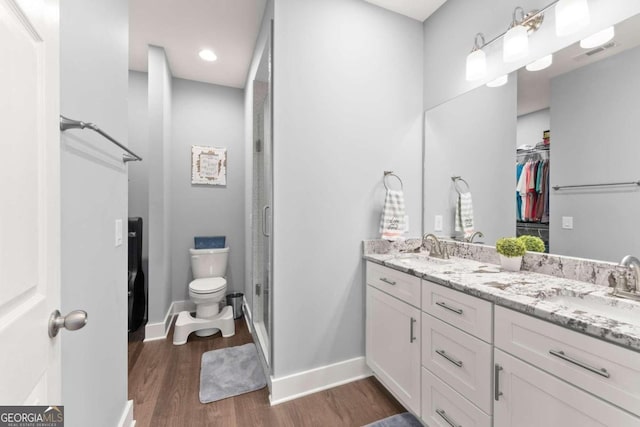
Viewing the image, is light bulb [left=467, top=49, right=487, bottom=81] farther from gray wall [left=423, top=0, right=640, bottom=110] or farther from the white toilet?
the white toilet

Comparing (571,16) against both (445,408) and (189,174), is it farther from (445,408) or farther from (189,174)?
(189,174)

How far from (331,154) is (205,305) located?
6.51ft

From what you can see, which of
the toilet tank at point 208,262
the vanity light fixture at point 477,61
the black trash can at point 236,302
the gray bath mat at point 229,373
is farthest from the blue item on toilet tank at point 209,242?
the vanity light fixture at point 477,61

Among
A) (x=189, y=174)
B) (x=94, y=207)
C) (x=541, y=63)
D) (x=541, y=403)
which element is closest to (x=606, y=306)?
(x=541, y=403)

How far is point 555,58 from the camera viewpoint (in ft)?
4.64

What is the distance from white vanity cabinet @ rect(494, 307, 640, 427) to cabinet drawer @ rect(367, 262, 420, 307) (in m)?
0.48

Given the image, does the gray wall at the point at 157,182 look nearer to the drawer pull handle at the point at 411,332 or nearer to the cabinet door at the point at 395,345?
the cabinet door at the point at 395,345

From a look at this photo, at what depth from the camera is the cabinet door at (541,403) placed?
31.2 inches

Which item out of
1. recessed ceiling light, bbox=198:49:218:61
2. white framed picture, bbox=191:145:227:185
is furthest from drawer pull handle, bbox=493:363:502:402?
recessed ceiling light, bbox=198:49:218:61

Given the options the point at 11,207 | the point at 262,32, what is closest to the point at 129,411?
the point at 11,207

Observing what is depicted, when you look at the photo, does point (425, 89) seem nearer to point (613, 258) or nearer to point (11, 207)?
point (613, 258)

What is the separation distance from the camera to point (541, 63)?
1.47 m

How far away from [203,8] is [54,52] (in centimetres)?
193

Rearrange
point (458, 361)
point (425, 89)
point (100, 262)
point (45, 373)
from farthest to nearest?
point (425, 89), point (458, 361), point (100, 262), point (45, 373)
